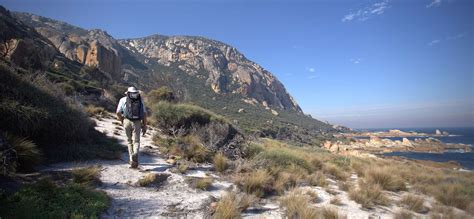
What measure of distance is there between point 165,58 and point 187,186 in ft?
379

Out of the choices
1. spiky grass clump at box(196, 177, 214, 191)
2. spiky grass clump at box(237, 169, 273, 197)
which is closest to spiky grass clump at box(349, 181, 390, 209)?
spiky grass clump at box(237, 169, 273, 197)

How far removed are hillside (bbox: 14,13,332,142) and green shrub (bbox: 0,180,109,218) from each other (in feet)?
202

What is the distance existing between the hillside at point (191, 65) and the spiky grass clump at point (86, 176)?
6063 centimetres

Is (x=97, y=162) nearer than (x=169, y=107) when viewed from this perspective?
Yes

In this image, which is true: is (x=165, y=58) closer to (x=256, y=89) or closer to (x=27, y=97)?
(x=256, y=89)

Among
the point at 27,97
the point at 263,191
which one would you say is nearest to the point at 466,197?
the point at 263,191

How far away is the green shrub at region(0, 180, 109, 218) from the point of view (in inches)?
125

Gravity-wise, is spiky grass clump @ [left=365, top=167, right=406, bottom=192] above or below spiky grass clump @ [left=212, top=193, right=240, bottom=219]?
below

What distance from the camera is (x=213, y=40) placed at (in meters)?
152

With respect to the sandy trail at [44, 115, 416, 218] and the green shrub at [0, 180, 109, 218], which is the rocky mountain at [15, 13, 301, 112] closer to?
the sandy trail at [44, 115, 416, 218]

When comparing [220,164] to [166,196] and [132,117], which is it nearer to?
[166,196]

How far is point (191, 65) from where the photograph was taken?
110 meters

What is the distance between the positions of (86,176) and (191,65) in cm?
10844

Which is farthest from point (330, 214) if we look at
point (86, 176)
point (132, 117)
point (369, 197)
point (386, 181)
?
point (132, 117)
